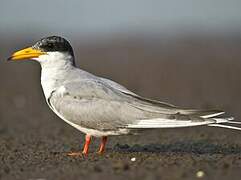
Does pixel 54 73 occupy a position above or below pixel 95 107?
above

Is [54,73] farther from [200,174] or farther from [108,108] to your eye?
[200,174]

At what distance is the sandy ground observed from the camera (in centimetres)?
864

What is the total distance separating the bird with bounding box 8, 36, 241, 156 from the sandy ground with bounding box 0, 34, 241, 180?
45 centimetres

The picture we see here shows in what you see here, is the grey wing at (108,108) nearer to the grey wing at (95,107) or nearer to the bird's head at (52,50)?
the grey wing at (95,107)

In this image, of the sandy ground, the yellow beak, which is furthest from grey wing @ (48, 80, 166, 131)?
the yellow beak

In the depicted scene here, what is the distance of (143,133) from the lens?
12.2 metres

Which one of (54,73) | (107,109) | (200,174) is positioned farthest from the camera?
(54,73)

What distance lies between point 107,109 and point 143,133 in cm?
303

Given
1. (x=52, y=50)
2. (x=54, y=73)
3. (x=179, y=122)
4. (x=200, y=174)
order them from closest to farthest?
(x=200, y=174) < (x=179, y=122) < (x=54, y=73) < (x=52, y=50)

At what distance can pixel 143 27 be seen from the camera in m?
31.3

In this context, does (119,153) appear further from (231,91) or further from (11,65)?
(11,65)

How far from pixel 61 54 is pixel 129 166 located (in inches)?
86.7

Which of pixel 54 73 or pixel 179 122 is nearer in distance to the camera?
pixel 179 122

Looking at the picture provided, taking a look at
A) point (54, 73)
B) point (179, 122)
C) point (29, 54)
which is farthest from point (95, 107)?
point (29, 54)
